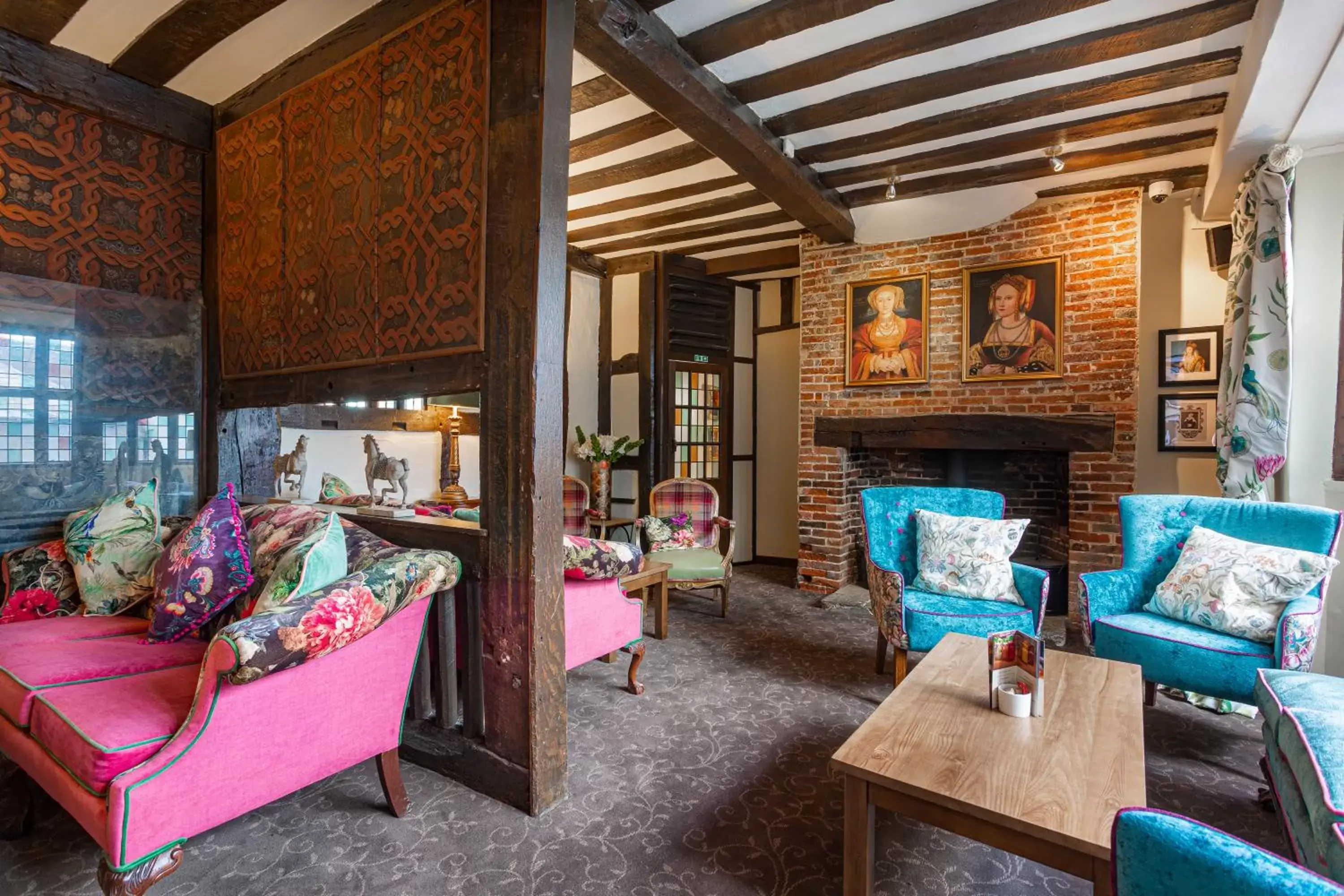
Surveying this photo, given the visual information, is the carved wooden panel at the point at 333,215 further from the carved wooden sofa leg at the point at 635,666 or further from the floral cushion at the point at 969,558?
the floral cushion at the point at 969,558

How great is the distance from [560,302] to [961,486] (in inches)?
165

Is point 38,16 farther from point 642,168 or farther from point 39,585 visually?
point 642,168

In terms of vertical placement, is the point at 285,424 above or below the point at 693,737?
above

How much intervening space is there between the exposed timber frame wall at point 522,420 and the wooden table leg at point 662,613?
1.64 meters

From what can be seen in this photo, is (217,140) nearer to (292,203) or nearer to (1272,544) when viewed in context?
(292,203)

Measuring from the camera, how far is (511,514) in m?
2.16

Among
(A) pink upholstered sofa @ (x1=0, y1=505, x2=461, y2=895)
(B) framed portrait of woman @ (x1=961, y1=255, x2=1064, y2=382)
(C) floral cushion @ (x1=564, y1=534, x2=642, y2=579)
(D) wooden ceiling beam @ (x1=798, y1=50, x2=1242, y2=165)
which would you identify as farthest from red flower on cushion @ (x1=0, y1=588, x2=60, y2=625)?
(B) framed portrait of woman @ (x1=961, y1=255, x2=1064, y2=382)

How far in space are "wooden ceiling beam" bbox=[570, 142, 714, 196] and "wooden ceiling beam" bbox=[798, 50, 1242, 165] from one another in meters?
0.67

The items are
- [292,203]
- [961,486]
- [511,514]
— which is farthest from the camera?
[961,486]

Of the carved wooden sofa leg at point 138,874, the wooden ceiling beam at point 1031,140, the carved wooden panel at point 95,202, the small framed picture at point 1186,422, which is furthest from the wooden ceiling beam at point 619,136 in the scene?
the small framed picture at point 1186,422

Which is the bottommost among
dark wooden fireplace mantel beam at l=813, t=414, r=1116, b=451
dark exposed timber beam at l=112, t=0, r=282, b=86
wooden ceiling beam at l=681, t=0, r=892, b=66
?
dark wooden fireplace mantel beam at l=813, t=414, r=1116, b=451

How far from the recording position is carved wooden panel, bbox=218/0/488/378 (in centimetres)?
231

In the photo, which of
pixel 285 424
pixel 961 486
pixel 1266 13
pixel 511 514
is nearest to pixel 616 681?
pixel 511 514

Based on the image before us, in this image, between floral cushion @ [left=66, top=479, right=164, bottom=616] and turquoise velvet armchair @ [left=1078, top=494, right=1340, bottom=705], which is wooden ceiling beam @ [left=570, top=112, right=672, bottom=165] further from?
turquoise velvet armchair @ [left=1078, top=494, right=1340, bottom=705]
